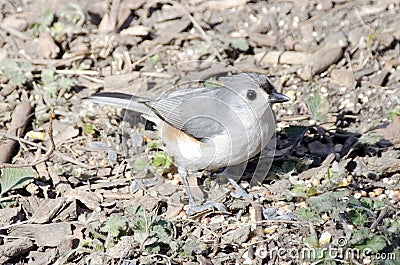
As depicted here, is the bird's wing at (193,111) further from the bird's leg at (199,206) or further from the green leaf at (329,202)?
the green leaf at (329,202)

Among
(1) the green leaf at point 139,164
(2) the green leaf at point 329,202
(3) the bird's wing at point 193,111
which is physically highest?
(3) the bird's wing at point 193,111

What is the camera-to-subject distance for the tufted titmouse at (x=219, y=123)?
4.61m

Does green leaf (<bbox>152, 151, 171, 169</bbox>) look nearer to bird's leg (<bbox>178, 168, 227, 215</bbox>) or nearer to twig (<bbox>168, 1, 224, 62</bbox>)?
bird's leg (<bbox>178, 168, 227, 215</bbox>)

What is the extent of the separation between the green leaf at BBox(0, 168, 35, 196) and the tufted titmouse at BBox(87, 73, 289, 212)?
1068 millimetres

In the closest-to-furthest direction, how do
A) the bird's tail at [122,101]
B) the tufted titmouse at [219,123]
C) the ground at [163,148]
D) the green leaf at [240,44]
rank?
the ground at [163,148] < the tufted titmouse at [219,123] < the bird's tail at [122,101] < the green leaf at [240,44]

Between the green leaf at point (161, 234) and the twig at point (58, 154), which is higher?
the green leaf at point (161, 234)

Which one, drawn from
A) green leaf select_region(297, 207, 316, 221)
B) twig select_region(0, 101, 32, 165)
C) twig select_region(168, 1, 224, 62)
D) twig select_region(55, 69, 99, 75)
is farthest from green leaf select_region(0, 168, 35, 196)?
twig select_region(168, 1, 224, 62)

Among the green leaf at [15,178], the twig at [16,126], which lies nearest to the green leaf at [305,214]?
the green leaf at [15,178]

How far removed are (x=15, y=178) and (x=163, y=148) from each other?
3.89 ft

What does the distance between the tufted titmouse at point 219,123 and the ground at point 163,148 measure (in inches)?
12.6

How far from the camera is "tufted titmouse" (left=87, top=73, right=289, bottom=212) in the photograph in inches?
181

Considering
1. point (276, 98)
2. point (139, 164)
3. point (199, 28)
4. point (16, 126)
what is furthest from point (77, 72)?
point (276, 98)

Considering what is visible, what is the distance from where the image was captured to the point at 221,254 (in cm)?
437

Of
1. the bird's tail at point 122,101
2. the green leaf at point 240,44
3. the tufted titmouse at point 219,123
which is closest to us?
the tufted titmouse at point 219,123
